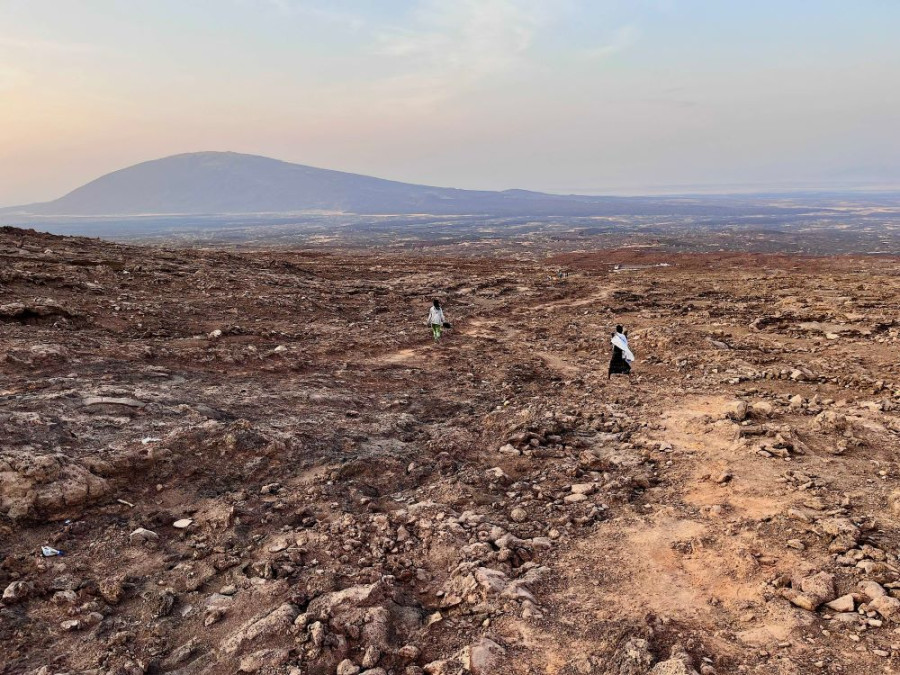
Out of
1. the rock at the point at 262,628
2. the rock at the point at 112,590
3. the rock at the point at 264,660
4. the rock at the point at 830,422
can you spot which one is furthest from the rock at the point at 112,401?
the rock at the point at 830,422

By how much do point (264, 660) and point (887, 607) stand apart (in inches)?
168

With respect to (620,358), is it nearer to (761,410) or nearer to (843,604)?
(761,410)

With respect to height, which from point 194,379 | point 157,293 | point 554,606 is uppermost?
point 157,293

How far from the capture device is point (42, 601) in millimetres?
3898

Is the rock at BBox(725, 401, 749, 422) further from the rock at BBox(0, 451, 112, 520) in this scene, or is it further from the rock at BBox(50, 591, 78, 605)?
the rock at BBox(0, 451, 112, 520)

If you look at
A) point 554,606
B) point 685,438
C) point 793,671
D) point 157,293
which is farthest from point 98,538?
point 157,293

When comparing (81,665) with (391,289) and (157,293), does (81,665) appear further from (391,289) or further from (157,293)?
(391,289)

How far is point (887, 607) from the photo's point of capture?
134 inches

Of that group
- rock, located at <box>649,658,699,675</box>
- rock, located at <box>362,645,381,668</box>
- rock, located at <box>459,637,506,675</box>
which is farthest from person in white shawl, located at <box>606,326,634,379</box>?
rock, located at <box>362,645,381,668</box>

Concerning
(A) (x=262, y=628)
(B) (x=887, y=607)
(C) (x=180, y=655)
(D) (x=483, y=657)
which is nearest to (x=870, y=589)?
(B) (x=887, y=607)

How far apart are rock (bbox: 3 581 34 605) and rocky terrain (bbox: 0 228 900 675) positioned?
0.7 inches

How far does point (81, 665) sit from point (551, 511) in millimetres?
4031

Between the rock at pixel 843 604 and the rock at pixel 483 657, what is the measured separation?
2.36 meters

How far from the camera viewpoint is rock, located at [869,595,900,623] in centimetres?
336
